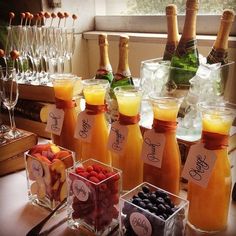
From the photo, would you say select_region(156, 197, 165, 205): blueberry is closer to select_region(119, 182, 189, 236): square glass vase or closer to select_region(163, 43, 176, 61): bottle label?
select_region(119, 182, 189, 236): square glass vase

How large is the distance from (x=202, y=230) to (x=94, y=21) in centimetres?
119

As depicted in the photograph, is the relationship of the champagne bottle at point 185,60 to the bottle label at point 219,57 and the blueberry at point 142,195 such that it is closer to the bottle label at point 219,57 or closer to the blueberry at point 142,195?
the bottle label at point 219,57

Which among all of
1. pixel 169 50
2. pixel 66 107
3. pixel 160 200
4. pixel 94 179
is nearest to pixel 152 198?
pixel 160 200

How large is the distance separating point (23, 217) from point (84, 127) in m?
0.24

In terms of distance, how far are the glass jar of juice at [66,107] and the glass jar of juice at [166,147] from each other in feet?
0.80

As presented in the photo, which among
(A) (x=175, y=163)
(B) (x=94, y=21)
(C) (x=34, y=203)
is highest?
(B) (x=94, y=21)

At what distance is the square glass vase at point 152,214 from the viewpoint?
0.58 meters

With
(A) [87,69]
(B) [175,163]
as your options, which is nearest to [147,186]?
(B) [175,163]

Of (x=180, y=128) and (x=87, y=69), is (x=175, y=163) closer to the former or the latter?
(x=180, y=128)

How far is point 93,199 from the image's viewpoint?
26.1 inches

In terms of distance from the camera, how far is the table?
707mm

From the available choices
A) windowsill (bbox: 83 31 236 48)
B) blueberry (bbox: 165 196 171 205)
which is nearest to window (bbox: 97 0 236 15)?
windowsill (bbox: 83 31 236 48)

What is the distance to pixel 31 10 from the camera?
4.76 ft

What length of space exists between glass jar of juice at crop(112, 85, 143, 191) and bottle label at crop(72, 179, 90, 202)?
13 cm
